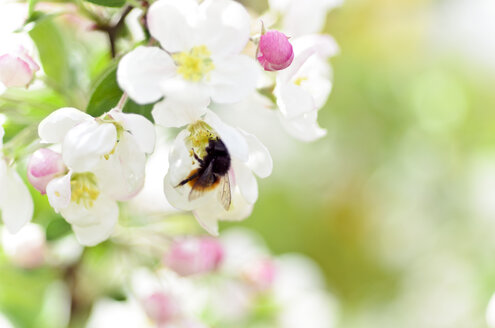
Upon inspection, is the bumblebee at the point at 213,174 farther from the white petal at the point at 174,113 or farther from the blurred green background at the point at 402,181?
the blurred green background at the point at 402,181

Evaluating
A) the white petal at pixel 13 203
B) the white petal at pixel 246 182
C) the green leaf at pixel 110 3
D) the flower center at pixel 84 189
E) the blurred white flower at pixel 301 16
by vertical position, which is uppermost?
the green leaf at pixel 110 3

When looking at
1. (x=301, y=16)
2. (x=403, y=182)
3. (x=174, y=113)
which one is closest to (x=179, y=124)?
(x=174, y=113)

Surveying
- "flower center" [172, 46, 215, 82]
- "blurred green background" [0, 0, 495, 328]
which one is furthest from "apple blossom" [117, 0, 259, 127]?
"blurred green background" [0, 0, 495, 328]

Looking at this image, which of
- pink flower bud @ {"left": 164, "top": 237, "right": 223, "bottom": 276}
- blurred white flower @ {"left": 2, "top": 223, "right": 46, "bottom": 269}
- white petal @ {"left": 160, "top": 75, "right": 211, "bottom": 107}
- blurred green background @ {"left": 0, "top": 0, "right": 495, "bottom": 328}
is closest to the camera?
white petal @ {"left": 160, "top": 75, "right": 211, "bottom": 107}

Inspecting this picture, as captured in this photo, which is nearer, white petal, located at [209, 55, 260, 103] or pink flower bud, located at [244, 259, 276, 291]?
white petal, located at [209, 55, 260, 103]

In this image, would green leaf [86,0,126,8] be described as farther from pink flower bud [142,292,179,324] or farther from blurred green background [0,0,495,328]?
blurred green background [0,0,495,328]

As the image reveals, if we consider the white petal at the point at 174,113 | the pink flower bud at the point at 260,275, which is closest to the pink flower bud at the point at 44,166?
the white petal at the point at 174,113

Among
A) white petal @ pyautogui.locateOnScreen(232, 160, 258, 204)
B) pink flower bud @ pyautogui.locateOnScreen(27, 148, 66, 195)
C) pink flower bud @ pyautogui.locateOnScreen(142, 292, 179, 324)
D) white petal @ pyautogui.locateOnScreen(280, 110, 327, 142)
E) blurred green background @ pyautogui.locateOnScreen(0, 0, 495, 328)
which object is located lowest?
blurred green background @ pyautogui.locateOnScreen(0, 0, 495, 328)
